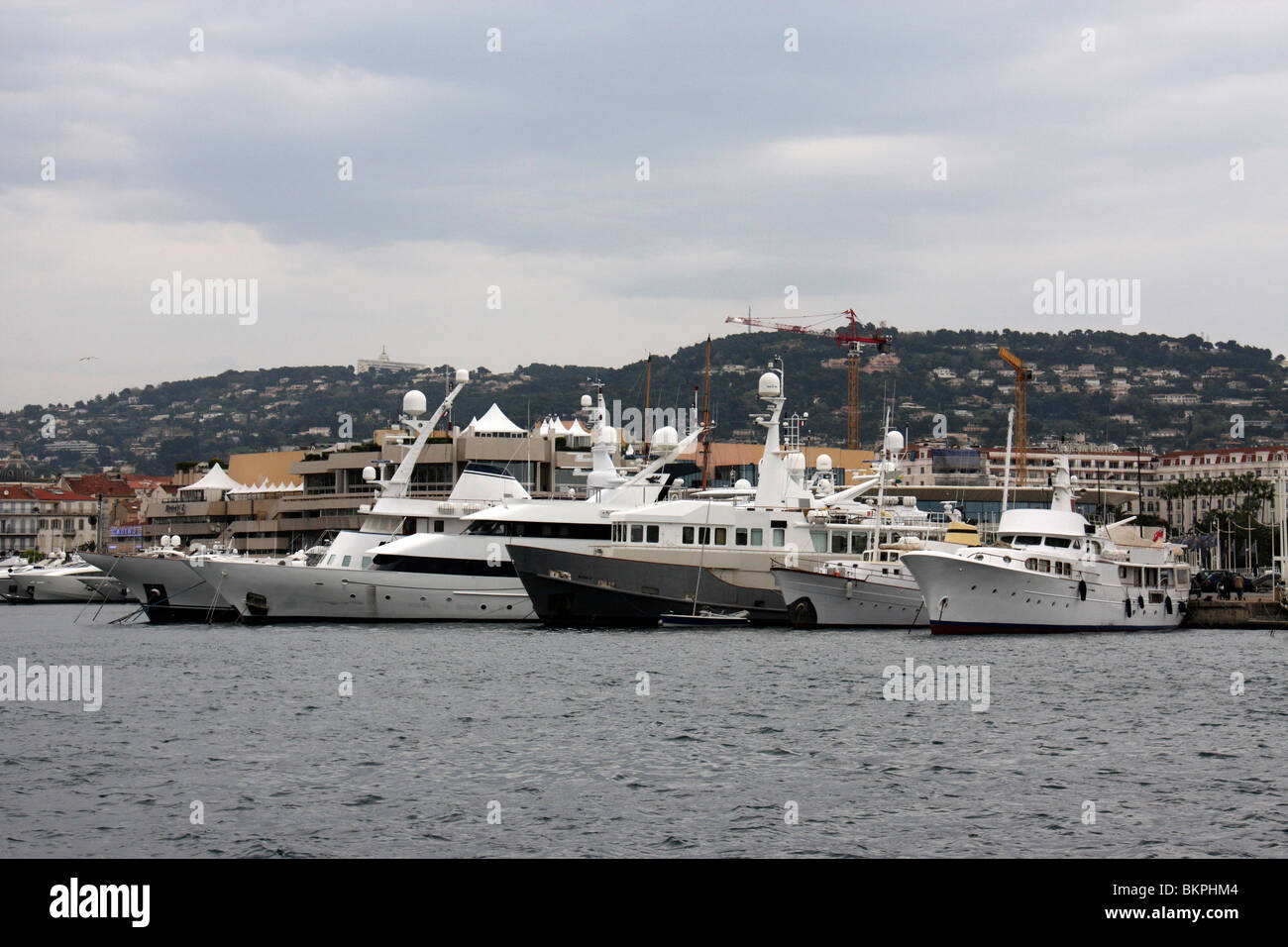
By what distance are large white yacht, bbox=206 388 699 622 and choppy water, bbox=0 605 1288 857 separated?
17636 mm

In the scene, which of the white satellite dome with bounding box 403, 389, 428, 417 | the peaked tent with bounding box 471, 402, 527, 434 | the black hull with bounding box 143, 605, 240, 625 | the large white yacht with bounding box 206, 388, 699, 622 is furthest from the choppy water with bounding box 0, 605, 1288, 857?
A: the peaked tent with bounding box 471, 402, 527, 434

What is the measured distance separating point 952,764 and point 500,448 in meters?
88.5

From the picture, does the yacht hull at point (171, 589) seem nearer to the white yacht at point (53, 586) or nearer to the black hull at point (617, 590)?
the black hull at point (617, 590)

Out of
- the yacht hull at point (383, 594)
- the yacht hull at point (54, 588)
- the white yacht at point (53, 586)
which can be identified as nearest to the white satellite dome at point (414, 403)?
the yacht hull at point (383, 594)

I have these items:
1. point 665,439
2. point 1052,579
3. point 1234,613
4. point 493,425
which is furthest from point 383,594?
point 493,425

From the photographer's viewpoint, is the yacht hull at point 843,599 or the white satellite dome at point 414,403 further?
the white satellite dome at point 414,403

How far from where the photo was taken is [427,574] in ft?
197

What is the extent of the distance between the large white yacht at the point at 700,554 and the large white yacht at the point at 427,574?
1.30 m

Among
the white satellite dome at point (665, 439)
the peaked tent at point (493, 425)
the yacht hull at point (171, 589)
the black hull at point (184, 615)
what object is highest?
the peaked tent at point (493, 425)

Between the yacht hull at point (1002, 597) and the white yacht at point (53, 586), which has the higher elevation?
the yacht hull at point (1002, 597)

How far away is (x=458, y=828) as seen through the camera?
1823 centimetres

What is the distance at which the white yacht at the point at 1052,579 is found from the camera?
50375mm

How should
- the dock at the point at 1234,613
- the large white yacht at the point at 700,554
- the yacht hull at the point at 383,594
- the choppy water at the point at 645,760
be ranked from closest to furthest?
the choppy water at the point at 645,760 → the large white yacht at the point at 700,554 → the yacht hull at the point at 383,594 → the dock at the point at 1234,613
